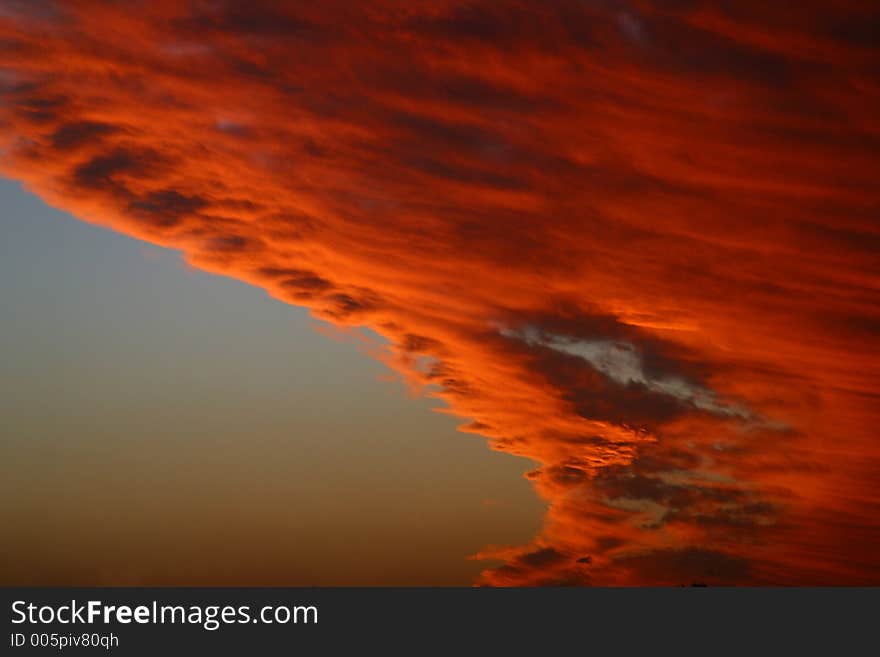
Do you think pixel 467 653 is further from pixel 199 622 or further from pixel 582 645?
pixel 199 622

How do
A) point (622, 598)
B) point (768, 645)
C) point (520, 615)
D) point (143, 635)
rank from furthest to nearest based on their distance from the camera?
point (622, 598), point (520, 615), point (768, 645), point (143, 635)

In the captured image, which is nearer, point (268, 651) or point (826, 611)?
point (268, 651)

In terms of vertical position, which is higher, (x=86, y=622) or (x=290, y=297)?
(x=290, y=297)

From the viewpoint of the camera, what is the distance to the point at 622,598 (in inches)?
1710

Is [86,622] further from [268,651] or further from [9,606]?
[268,651]

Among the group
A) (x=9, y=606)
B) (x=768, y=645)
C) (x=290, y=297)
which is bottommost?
(x=768, y=645)

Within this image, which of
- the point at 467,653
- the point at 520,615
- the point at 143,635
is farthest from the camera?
the point at 520,615

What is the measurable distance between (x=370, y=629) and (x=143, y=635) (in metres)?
7.93

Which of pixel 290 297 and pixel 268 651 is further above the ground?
pixel 290 297

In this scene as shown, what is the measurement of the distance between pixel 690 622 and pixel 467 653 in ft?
35.5

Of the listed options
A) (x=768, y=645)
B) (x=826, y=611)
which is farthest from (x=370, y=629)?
(x=826, y=611)

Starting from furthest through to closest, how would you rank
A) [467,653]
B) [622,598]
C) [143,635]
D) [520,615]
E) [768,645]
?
[622,598] → [520,615] → [768,645] → [467,653] → [143,635]

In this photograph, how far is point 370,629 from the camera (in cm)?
3547

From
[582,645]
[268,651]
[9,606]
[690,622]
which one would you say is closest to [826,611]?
[690,622]
